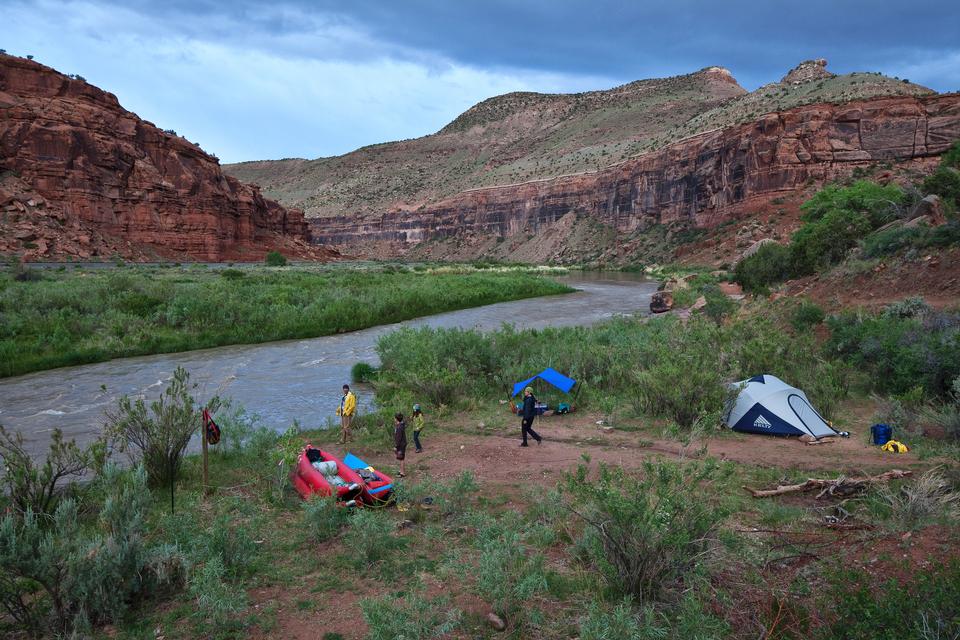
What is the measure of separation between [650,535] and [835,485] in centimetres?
353

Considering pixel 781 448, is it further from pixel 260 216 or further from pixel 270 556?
pixel 260 216

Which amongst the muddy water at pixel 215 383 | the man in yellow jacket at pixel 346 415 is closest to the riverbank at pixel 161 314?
the muddy water at pixel 215 383

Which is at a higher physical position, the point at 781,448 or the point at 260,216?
the point at 260,216

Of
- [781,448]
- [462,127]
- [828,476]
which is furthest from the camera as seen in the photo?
[462,127]

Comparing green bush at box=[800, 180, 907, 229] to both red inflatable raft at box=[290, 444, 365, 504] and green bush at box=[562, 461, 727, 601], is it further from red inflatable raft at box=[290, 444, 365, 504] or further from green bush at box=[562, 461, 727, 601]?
red inflatable raft at box=[290, 444, 365, 504]

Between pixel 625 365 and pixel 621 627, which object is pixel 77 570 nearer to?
pixel 621 627

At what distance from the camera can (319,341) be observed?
2247cm

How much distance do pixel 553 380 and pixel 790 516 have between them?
23.3 feet

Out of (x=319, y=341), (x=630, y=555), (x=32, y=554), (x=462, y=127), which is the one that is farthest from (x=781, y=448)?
(x=462, y=127)

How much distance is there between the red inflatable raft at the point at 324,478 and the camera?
22.7 feet

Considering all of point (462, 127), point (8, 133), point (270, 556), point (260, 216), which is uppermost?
point (462, 127)

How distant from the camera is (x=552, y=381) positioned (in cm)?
1277

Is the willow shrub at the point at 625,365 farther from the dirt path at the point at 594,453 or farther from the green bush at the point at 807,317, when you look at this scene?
the dirt path at the point at 594,453

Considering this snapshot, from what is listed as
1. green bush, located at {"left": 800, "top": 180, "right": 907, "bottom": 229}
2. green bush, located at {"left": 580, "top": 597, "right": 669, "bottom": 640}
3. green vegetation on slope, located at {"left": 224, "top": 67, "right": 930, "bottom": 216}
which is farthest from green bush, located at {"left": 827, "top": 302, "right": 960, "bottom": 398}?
green vegetation on slope, located at {"left": 224, "top": 67, "right": 930, "bottom": 216}
